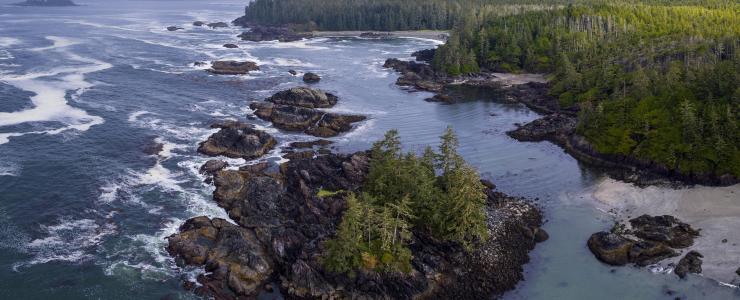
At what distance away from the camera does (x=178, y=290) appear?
175ft

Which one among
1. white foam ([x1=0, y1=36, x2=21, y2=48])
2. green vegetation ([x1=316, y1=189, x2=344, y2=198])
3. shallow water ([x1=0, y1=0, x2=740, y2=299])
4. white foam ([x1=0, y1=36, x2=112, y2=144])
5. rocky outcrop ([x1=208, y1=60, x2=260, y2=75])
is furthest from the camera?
white foam ([x1=0, y1=36, x2=21, y2=48])

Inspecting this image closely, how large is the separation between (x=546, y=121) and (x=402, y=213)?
Answer: 55164 mm

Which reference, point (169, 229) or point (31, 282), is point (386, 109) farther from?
point (31, 282)

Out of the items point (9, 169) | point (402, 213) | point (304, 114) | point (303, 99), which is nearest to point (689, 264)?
point (402, 213)

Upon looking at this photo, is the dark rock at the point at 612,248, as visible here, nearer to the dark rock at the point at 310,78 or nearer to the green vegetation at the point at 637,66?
the green vegetation at the point at 637,66

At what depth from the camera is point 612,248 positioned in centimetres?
5994

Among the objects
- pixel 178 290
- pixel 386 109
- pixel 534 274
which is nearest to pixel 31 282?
pixel 178 290

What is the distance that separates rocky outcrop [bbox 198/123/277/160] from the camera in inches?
3383

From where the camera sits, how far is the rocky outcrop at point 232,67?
147250 millimetres

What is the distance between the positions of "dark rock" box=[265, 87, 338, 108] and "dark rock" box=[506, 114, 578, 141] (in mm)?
36039

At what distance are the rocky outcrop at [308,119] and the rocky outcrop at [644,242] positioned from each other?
48.9 m

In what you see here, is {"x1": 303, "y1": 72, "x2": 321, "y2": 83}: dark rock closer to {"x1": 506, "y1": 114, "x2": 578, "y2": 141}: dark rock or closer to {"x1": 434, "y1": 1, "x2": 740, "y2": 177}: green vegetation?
{"x1": 434, "y1": 1, "x2": 740, "y2": 177}: green vegetation

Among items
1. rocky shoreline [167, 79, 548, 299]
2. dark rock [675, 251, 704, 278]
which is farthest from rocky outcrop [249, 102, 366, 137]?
dark rock [675, 251, 704, 278]

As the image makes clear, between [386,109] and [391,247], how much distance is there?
6307cm
